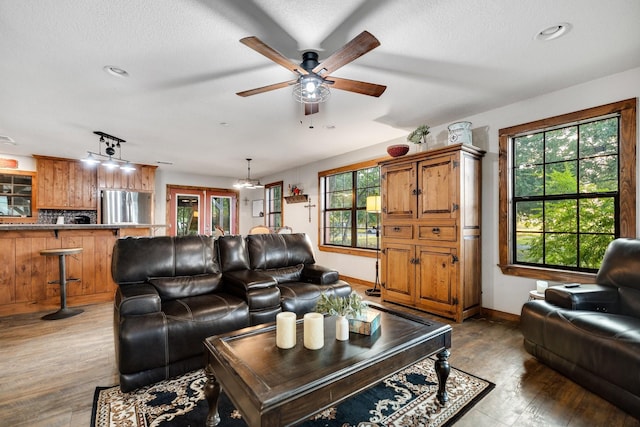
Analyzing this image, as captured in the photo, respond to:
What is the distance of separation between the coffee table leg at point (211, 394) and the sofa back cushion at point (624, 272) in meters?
3.04

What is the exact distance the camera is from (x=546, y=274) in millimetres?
3154

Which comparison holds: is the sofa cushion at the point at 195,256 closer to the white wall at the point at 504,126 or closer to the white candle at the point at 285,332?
the white candle at the point at 285,332

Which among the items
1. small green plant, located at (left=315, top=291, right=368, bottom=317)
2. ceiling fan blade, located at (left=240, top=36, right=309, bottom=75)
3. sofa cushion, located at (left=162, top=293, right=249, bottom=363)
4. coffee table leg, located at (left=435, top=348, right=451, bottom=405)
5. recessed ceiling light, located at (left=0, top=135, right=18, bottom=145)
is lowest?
coffee table leg, located at (left=435, top=348, right=451, bottom=405)

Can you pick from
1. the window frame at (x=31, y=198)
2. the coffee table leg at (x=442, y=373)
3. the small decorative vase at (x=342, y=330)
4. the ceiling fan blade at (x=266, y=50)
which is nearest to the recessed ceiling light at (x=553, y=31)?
the ceiling fan blade at (x=266, y=50)

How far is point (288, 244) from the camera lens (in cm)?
358

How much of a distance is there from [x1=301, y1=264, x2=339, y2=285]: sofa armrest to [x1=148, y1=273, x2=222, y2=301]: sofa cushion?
94cm

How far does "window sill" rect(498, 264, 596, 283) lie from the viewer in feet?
9.56

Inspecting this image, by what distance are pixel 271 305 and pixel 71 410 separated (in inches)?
56.3

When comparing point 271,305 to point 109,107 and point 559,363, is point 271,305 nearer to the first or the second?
point 559,363

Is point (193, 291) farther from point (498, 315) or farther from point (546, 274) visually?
point (546, 274)

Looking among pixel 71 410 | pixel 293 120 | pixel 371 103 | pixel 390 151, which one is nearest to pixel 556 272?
pixel 390 151

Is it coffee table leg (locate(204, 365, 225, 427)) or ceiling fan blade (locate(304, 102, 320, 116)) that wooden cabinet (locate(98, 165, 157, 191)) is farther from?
coffee table leg (locate(204, 365, 225, 427))

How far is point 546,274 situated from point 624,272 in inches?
32.2

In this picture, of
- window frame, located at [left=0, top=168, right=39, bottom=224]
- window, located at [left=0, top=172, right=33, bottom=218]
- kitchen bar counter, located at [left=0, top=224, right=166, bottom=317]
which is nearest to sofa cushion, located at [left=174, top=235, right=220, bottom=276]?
kitchen bar counter, located at [left=0, top=224, right=166, bottom=317]
